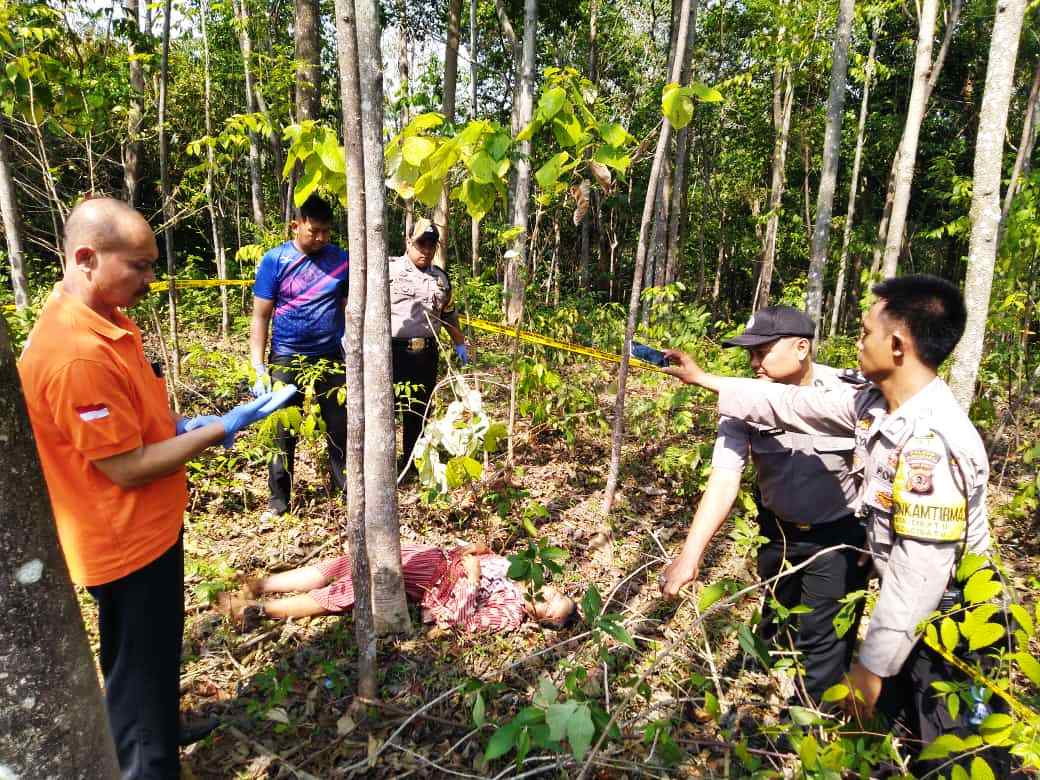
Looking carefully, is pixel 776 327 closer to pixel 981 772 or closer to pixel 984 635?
pixel 984 635

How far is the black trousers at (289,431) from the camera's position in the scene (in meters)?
3.45

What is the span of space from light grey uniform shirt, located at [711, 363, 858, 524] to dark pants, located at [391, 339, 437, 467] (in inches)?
77.7

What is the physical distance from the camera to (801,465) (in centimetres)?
218

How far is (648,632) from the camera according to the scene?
9.36ft

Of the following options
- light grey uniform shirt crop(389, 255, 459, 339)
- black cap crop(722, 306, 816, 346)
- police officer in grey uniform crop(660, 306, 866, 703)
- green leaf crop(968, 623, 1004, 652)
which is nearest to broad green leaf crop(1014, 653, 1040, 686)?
green leaf crop(968, 623, 1004, 652)

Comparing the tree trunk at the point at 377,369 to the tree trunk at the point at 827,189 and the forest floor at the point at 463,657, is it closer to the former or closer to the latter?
the forest floor at the point at 463,657

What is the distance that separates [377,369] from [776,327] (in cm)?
145

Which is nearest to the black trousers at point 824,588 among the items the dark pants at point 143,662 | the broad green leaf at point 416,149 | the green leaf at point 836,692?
the green leaf at point 836,692

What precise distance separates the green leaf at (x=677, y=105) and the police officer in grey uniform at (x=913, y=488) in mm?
910

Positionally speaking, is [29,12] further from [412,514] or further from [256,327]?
[412,514]

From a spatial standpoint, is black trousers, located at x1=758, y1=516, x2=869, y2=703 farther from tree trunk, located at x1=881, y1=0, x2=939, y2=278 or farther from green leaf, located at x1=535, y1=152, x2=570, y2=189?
tree trunk, located at x1=881, y1=0, x2=939, y2=278

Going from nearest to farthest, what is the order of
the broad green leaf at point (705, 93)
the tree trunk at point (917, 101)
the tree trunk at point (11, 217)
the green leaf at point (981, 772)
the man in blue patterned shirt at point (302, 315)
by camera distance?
the green leaf at point (981, 772)
the broad green leaf at point (705, 93)
the man in blue patterned shirt at point (302, 315)
the tree trunk at point (11, 217)
the tree trunk at point (917, 101)

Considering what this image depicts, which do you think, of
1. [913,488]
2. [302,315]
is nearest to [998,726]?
[913,488]

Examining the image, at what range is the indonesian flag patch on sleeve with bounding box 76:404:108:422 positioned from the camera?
4.67 feet
